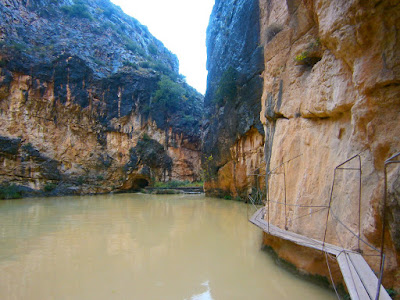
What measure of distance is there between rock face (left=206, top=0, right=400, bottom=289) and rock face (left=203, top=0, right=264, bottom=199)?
7613 millimetres

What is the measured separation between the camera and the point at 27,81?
2080 centimetres

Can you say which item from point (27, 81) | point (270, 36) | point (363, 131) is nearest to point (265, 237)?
point (363, 131)

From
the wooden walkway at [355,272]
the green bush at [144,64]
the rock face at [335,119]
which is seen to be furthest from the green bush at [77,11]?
the wooden walkway at [355,272]

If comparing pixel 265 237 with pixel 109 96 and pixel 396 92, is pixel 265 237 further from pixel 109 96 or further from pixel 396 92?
pixel 109 96

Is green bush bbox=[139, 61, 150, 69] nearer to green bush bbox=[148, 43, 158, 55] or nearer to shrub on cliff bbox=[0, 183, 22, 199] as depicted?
green bush bbox=[148, 43, 158, 55]

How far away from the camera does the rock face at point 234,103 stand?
1430cm

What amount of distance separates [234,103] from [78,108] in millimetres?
15038

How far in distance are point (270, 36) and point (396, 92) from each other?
17.1 ft

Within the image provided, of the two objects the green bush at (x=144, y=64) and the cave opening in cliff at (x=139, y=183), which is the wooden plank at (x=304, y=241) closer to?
the cave opening in cliff at (x=139, y=183)

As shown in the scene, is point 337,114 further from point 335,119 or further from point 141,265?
point 141,265

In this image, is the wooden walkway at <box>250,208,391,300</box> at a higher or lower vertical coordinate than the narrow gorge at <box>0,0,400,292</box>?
lower

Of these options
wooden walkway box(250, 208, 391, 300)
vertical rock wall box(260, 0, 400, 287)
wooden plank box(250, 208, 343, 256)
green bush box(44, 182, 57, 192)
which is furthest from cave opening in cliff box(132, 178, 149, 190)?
wooden walkway box(250, 208, 391, 300)

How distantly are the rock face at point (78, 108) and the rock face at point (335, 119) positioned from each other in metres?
20.3

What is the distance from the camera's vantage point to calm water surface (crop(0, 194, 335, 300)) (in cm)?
392
